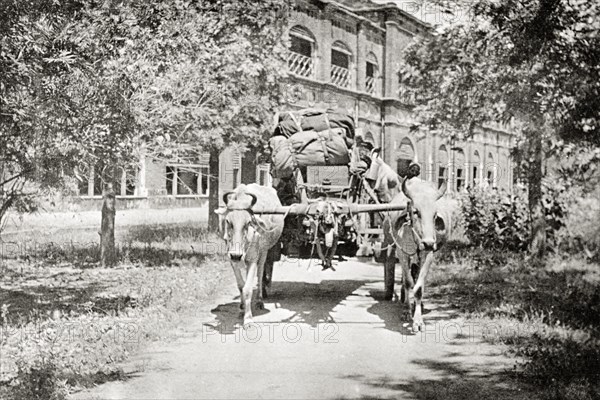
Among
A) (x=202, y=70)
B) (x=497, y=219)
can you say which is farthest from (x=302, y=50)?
(x=202, y=70)

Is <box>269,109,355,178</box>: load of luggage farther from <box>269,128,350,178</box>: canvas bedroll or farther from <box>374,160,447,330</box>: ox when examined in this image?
<box>374,160,447,330</box>: ox

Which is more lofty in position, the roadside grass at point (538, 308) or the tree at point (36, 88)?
the tree at point (36, 88)

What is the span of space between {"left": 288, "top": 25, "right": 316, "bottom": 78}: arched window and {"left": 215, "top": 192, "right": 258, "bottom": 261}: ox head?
22.6 m

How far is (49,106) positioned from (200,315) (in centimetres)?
417

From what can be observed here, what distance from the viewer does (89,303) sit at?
29.2 feet

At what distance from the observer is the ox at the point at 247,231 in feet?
26.4

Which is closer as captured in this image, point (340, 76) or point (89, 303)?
point (89, 303)

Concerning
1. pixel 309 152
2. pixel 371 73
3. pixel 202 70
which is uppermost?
pixel 371 73

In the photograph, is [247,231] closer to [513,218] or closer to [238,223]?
[238,223]

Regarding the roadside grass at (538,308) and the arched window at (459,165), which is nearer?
the roadside grass at (538,308)

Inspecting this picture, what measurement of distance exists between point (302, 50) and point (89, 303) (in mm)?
24255

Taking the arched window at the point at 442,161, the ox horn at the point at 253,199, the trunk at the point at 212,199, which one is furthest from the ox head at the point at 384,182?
the arched window at the point at 442,161

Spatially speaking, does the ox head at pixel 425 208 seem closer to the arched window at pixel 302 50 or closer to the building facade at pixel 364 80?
the building facade at pixel 364 80

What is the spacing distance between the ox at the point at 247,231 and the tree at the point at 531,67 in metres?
3.70
